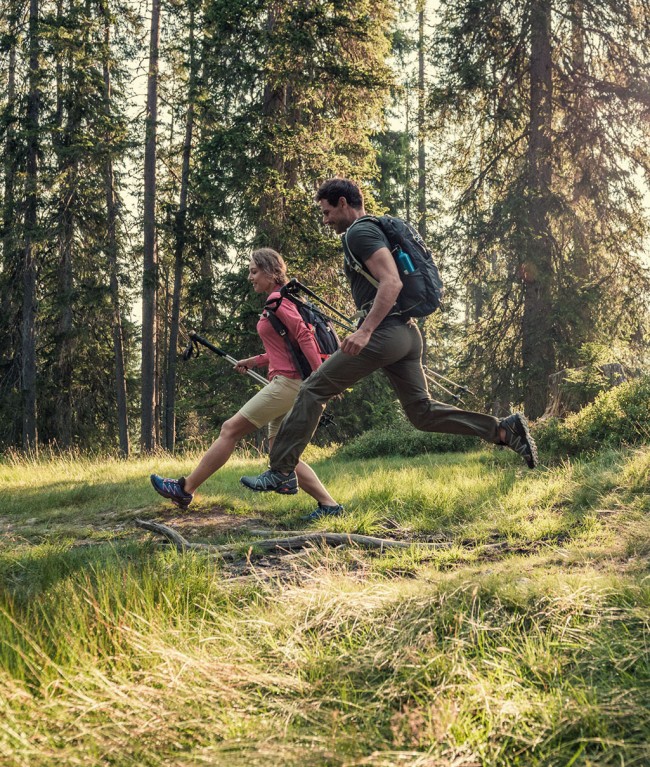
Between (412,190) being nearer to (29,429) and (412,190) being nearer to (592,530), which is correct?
(29,429)

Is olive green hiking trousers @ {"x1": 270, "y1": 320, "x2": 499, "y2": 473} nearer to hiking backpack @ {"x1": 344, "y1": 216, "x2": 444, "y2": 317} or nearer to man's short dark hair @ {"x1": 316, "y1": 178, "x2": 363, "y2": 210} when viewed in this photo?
hiking backpack @ {"x1": 344, "y1": 216, "x2": 444, "y2": 317}

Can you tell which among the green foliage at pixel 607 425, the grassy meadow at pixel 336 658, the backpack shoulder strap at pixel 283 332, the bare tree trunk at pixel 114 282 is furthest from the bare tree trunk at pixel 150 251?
the grassy meadow at pixel 336 658

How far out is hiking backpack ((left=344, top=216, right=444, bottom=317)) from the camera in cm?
489

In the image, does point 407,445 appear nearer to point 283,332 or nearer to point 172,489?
point 172,489

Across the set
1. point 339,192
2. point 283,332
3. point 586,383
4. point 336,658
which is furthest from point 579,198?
point 336,658

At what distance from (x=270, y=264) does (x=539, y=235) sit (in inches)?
374

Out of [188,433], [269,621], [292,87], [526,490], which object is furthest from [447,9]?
[188,433]

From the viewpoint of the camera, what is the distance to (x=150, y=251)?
20.5m

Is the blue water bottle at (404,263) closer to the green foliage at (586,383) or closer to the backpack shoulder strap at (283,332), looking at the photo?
the backpack shoulder strap at (283,332)

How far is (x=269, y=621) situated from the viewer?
9.52 ft

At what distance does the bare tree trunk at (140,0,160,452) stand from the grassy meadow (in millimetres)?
16117

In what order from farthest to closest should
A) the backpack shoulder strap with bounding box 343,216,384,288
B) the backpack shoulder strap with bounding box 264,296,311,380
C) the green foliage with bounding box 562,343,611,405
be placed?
the green foliage with bounding box 562,343,611,405 < the backpack shoulder strap with bounding box 264,296,311,380 < the backpack shoulder strap with bounding box 343,216,384,288

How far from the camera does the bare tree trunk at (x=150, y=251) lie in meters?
20.2

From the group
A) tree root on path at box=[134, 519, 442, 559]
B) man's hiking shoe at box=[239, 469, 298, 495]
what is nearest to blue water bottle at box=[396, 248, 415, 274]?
man's hiking shoe at box=[239, 469, 298, 495]
